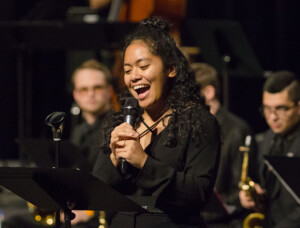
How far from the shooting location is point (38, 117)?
27.2 feet

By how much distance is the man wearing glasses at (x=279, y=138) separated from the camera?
460 cm

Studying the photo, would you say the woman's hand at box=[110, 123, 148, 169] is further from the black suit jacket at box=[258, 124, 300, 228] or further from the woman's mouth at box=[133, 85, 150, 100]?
the black suit jacket at box=[258, 124, 300, 228]

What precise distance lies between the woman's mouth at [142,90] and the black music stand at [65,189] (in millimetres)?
483

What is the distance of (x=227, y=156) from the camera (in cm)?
524

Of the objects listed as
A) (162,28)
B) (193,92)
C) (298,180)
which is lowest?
(298,180)

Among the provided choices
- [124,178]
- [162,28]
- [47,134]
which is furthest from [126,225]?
[47,134]

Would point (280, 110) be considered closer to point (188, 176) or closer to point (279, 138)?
point (279, 138)

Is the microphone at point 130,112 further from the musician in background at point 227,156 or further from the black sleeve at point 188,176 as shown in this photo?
the musician in background at point 227,156

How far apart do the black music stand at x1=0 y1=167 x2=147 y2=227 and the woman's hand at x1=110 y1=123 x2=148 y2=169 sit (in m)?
0.14

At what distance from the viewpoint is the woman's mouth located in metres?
2.96

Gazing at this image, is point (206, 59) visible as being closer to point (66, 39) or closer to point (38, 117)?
point (66, 39)

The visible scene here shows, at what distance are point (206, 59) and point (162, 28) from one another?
134 inches

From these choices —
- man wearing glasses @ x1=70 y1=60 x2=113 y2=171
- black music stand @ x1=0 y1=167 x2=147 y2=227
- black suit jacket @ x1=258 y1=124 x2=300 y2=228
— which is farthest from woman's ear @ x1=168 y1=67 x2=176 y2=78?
man wearing glasses @ x1=70 y1=60 x2=113 y2=171

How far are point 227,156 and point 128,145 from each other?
2.65 meters
